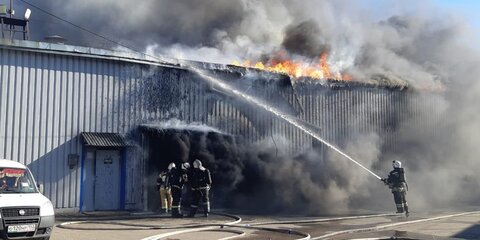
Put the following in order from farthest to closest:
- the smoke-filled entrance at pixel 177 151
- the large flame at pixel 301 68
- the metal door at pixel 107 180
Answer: the large flame at pixel 301 68 < the smoke-filled entrance at pixel 177 151 < the metal door at pixel 107 180

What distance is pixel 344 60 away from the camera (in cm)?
2366

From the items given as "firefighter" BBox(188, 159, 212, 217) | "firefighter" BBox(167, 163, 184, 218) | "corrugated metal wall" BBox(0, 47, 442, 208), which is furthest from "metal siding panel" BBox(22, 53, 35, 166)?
"firefighter" BBox(188, 159, 212, 217)

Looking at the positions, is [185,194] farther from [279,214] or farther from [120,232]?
[120,232]

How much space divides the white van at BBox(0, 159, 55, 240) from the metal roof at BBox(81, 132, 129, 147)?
5367 mm

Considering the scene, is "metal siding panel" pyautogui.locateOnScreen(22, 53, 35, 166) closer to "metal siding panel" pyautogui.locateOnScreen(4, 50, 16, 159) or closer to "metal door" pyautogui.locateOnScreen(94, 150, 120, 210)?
"metal siding panel" pyautogui.locateOnScreen(4, 50, 16, 159)

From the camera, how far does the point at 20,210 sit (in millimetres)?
Answer: 8344

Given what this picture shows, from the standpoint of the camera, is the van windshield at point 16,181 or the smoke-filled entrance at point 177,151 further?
the smoke-filled entrance at point 177,151

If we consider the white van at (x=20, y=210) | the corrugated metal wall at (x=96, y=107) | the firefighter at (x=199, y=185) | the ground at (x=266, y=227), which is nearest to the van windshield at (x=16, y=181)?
the white van at (x=20, y=210)

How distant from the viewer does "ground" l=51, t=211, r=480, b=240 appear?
10.8 m

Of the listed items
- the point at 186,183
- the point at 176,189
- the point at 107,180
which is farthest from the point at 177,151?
the point at 107,180

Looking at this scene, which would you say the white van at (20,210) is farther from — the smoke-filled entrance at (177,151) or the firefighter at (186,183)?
the smoke-filled entrance at (177,151)

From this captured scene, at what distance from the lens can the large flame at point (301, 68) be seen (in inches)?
778

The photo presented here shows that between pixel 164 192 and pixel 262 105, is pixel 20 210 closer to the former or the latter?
pixel 164 192

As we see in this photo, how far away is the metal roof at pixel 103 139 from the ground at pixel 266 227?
80.4 inches
